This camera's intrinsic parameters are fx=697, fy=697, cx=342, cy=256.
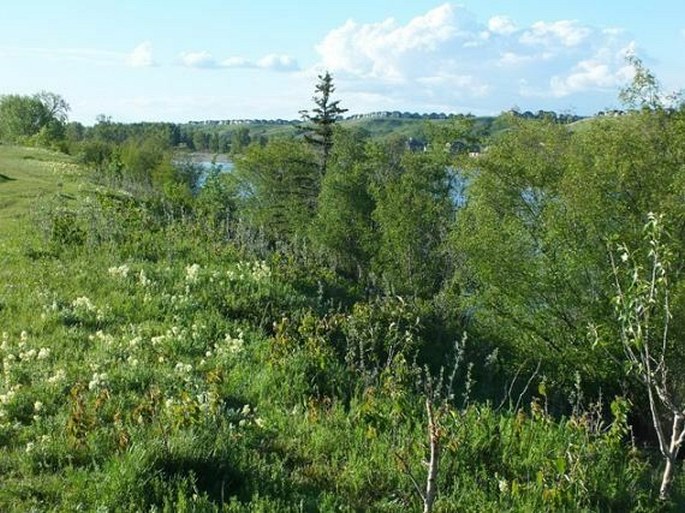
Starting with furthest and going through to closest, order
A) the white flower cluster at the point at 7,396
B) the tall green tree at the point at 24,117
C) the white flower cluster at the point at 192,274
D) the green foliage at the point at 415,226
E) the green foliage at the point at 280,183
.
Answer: the tall green tree at the point at 24,117 → the green foliage at the point at 280,183 → the green foliage at the point at 415,226 → the white flower cluster at the point at 192,274 → the white flower cluster at the point at 7,396

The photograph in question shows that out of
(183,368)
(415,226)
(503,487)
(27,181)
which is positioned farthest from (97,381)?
(415,226)

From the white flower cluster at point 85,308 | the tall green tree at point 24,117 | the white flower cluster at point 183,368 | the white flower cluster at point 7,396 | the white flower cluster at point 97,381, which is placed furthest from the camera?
the tall green tree at point 24,117

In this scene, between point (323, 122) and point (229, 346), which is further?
point (323, 122)

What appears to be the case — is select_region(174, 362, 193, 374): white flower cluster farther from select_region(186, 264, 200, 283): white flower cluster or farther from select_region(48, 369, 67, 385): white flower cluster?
select_region(186, 264, 200, 283): white flower cluster

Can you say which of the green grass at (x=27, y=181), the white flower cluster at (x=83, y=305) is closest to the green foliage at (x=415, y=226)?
the green grass at (x=27, y=181)

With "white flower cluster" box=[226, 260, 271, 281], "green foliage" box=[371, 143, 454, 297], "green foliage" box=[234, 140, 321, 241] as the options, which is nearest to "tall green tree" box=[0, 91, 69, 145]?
"green foliage" box=[234, 140, 321, 241]

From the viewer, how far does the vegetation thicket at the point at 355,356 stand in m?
5.67

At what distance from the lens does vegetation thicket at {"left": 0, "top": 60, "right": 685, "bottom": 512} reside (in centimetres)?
567

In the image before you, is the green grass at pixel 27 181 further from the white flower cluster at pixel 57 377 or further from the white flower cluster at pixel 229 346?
the white flower cluster at pixel 57 377

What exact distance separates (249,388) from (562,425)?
3.42 meters

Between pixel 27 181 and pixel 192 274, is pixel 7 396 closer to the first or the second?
pixel 192 274

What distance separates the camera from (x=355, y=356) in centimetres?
997

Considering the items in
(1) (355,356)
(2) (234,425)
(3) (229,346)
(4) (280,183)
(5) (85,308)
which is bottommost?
(1) (355,356)

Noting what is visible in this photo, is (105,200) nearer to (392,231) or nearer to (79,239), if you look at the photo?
(79,239)
